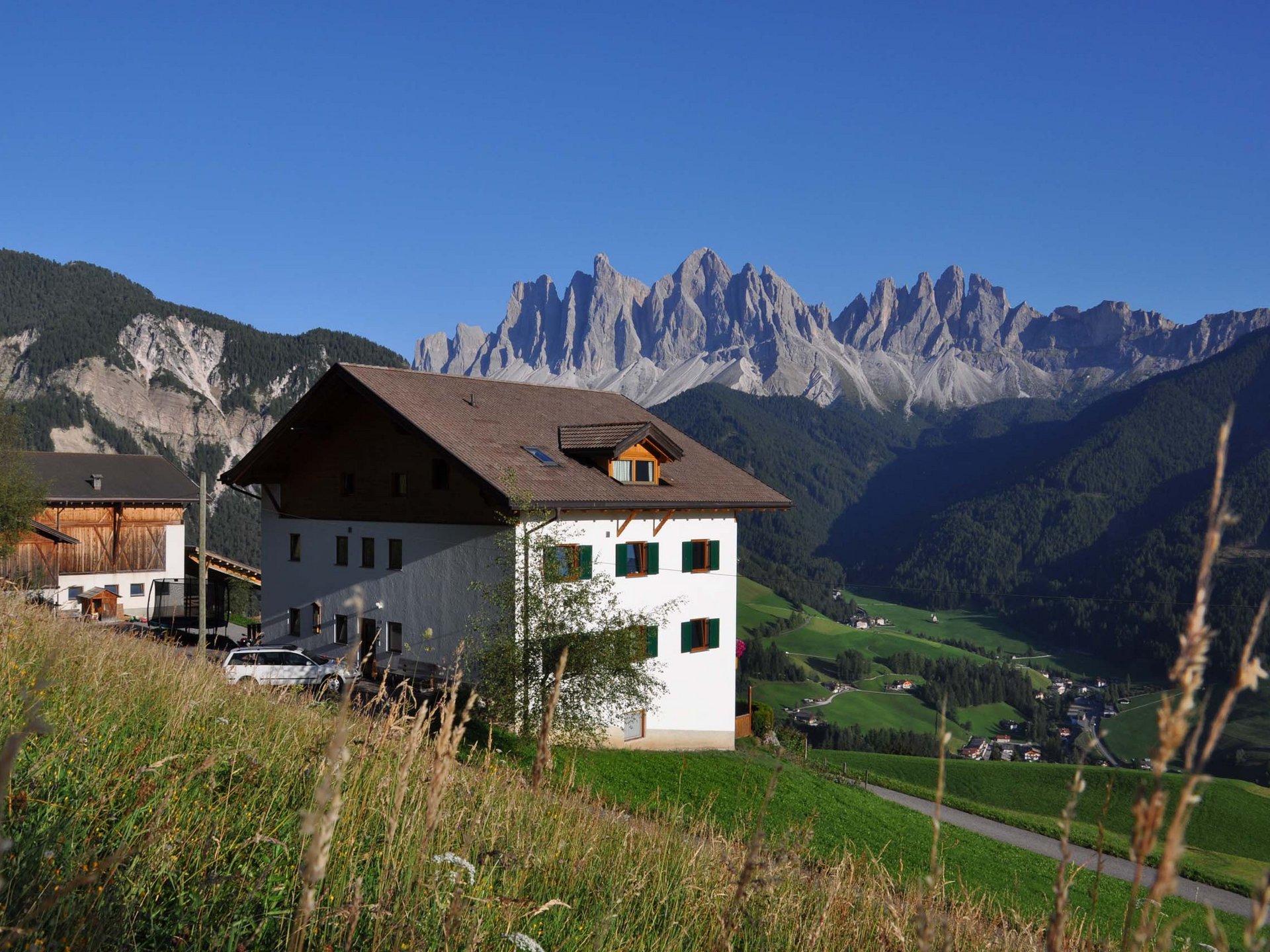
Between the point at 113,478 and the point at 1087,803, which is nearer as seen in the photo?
the point at 1087,803

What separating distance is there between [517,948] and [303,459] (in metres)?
30.6

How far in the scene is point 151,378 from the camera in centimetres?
16200

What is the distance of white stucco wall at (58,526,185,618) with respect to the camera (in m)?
50.8

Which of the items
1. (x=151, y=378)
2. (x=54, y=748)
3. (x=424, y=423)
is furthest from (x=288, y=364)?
(x=54, y=748)

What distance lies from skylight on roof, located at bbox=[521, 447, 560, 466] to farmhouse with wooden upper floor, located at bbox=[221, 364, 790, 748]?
0.07m

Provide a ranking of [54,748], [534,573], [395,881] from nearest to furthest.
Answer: [395,881] < [54,748] < [534,573]

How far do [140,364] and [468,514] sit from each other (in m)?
163

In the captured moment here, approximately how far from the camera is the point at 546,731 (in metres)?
3.16

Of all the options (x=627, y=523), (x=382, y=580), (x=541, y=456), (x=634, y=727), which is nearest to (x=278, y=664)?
(x=382, y=580)

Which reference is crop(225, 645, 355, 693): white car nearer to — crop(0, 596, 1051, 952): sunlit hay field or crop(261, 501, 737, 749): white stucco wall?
crop(261, 501, 737, 749): white stucco wall

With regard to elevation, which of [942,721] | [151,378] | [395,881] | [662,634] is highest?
[151,378]

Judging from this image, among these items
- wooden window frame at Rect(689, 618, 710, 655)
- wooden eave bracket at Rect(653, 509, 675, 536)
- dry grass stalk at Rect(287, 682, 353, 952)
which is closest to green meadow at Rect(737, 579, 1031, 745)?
wooden window frame at Rect(689, 618, 710, 655)

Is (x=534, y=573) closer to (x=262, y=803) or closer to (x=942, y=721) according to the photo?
(x=262, y=803)

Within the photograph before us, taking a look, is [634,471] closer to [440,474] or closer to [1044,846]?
[440,474]
